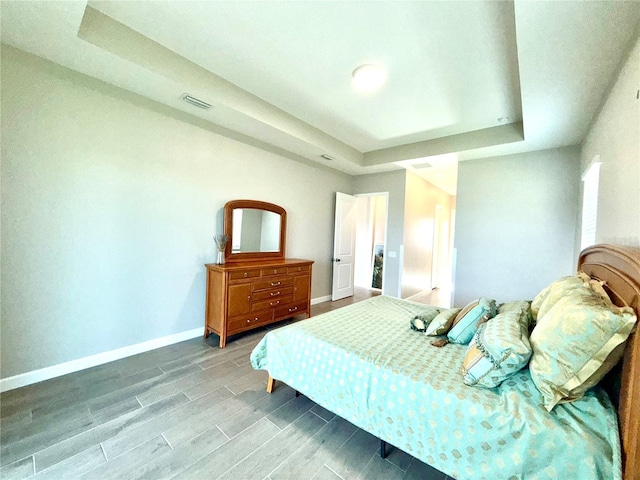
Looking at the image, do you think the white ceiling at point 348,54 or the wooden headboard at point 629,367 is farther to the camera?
the white ceiling at point 348,54

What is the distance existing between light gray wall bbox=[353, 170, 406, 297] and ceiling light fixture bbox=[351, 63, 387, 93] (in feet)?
7.97

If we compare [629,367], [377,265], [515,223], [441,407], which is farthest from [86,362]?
[377,265]

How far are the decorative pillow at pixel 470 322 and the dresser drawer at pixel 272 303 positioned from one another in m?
2.18

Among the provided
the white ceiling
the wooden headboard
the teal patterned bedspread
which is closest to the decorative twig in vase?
the white ceiling

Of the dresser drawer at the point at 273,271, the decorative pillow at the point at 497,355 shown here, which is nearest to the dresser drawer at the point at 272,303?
the dresser drawer at the point at 273,271

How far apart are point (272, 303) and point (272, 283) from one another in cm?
27

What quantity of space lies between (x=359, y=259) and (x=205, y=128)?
16.1 ft

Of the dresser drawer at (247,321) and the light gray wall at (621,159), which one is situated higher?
the light gray wall at (621,159)

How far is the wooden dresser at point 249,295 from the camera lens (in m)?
2.87

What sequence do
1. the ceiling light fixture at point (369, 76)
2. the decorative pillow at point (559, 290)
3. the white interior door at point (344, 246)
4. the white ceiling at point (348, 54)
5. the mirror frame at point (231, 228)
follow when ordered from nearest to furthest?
Answer: the decorative pillow at point (559, 290)
the white ceiling at point (348, 54)
the ceiling light fixture at point (369, 76)
the mirror frame at point (231, 228)
the white interior door at point (344, 246)

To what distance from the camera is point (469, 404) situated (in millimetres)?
1156

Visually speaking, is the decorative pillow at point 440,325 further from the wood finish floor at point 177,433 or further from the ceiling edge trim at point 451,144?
the ceiling edge trim at point 451,144

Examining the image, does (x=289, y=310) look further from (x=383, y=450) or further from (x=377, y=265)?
(x=377, y=265)

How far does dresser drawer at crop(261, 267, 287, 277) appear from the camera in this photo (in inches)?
127
